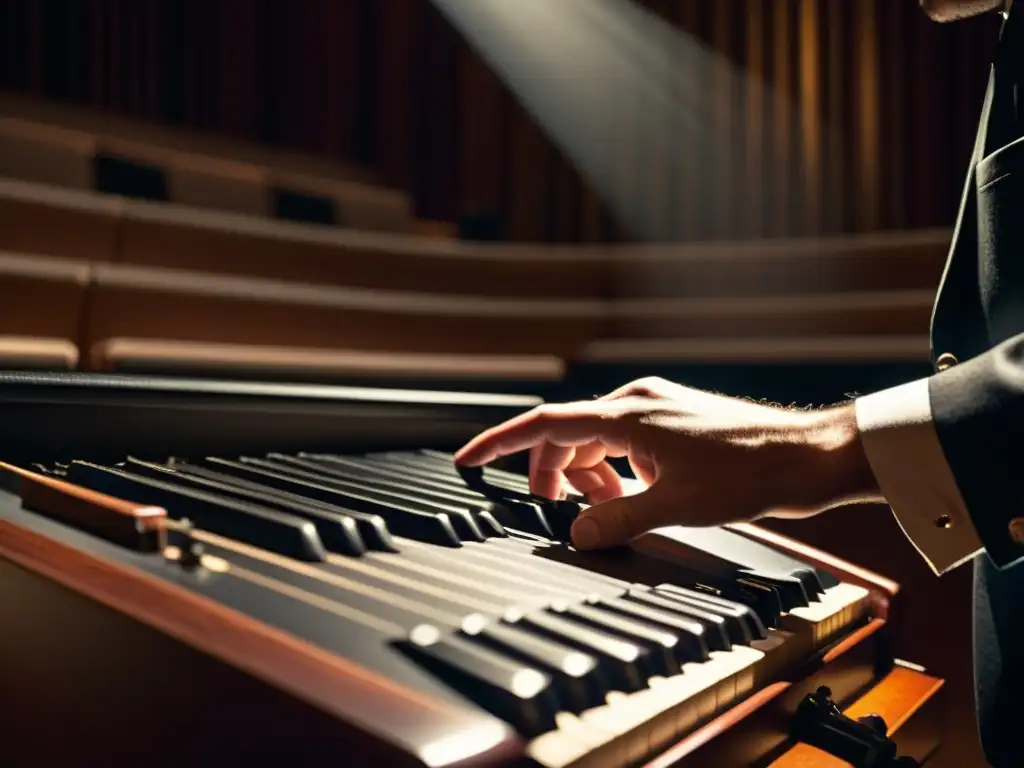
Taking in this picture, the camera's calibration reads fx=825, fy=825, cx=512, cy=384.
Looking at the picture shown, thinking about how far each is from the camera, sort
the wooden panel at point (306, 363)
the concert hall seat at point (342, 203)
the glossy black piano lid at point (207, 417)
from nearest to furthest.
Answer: the glossy black piano lid at point (207, 417)
the wooden panel at point (306, 363)
the concert hall seat at point (342, 203)

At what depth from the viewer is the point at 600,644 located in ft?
1.44

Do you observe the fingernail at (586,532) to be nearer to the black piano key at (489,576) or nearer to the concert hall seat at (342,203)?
the black piano key at (489,576)

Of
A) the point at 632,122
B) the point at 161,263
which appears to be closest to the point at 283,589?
the point at 161,263

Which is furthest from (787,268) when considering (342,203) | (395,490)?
(395,490)

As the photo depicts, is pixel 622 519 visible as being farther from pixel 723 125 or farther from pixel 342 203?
pixel 723 125

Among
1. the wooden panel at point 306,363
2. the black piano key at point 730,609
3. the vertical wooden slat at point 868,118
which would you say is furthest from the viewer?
the vertical wooden slat at point 868,118

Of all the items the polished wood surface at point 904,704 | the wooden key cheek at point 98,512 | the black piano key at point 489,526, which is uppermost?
the wooden key cheek at point 98,512

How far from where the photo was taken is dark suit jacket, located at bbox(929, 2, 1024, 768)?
1.93 ft

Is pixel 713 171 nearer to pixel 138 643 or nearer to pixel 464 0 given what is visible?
pixel 464 0

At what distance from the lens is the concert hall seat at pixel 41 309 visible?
131 cm

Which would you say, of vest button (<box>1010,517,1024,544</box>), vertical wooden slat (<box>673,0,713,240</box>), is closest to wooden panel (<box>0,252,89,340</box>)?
vest button (<box>1010,517,1024,544</box>)

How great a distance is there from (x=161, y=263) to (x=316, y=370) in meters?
0.39

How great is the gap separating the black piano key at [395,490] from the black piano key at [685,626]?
165mm

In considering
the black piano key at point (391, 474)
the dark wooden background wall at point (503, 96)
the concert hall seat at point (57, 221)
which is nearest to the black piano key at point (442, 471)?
the black piano key at point (391, 474)
